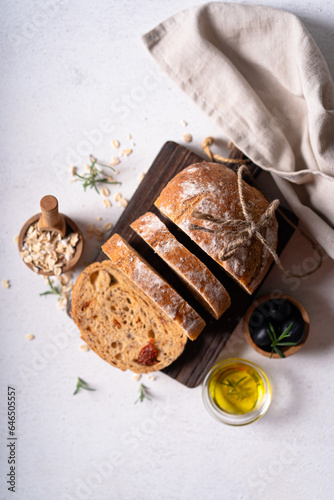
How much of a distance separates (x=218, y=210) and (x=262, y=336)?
0.64 metres

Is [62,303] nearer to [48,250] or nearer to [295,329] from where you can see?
[48,250]

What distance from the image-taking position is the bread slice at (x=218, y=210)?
1.83 metres

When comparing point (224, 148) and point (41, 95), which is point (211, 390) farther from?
point (41, 95)

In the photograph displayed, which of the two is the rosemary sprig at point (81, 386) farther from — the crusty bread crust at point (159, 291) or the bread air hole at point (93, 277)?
the crusty bread crust at point (159, 291)

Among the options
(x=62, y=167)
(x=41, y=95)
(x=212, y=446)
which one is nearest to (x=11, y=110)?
(x=41, y=95)

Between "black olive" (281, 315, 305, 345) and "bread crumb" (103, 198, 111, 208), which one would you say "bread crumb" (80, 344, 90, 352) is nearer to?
"bread crumb" (103, 198, 111, 208)

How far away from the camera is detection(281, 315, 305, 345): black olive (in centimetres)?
205

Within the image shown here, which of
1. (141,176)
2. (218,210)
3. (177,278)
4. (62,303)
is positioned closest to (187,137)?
(141,176)

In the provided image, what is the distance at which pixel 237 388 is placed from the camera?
226cm

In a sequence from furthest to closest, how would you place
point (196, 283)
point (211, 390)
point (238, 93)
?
1. point (211, 390)
2. point (238, 93)
3. point (196, 283)

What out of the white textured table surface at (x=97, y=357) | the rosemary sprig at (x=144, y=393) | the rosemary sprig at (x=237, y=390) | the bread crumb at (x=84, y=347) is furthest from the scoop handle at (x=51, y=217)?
the rosemary sprig at (x=237, y=390)

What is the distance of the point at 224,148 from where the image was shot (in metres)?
2.23

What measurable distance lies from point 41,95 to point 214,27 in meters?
0.93

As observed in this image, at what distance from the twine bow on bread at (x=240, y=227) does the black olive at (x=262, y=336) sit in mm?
428
